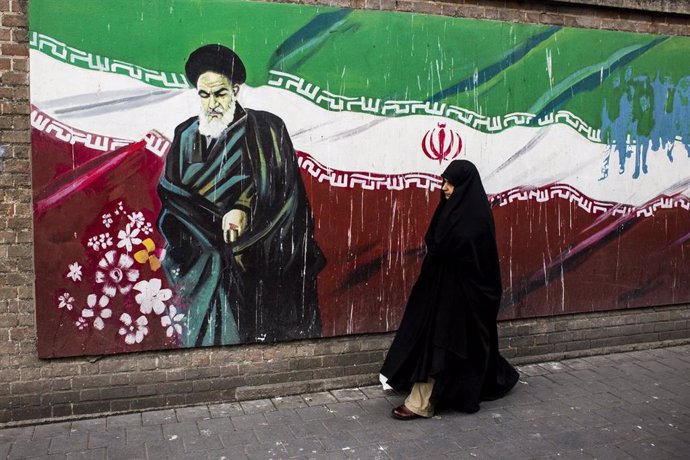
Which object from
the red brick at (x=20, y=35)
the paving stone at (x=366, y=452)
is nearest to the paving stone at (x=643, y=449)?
the paving stone at (x=366, y=452)

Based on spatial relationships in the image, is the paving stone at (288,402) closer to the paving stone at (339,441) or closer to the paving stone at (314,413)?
the paving stone at (314,413)

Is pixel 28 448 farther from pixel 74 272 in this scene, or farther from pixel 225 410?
pixel 225 410

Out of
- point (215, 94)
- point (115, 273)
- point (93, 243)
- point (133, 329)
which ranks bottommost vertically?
point (133, 329)

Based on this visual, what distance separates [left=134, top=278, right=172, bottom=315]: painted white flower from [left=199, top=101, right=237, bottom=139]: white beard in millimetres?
1099

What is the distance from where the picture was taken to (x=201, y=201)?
4.88 metres

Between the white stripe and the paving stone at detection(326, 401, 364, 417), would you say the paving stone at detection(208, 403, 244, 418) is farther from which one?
the white stripe

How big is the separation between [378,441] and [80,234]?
7.87 feet

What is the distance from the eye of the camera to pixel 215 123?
4879 mm

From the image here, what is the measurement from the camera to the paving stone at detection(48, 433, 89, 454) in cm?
424

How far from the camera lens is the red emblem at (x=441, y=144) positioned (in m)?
5.43

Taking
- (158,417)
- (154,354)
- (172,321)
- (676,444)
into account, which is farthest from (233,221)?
(676,444)

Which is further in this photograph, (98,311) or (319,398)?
(319,398)

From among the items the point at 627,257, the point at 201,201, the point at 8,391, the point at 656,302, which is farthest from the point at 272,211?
the point at 656,302

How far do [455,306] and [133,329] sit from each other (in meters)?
2.25
